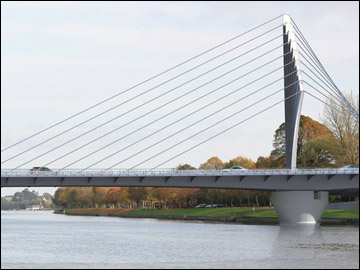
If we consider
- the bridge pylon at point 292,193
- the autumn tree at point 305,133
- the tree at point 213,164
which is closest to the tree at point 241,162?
the tree at point 213,164

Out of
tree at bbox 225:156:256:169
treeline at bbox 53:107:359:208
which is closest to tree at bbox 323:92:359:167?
treeline at bbox 53:107:359:208

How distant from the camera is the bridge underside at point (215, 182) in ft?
254

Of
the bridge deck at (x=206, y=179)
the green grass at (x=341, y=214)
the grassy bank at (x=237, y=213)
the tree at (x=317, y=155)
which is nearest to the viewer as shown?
the bridge deck at (x=206, y=179)

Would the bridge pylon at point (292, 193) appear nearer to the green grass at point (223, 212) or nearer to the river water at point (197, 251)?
the river water at point (197, 251)

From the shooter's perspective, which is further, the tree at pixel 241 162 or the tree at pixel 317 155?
the tree at pixel 241 162

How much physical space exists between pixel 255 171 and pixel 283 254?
2973 cm

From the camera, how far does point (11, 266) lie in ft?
A: 152

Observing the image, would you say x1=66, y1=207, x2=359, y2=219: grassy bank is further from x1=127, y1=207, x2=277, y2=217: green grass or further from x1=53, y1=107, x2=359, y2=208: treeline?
x1=53, y1=107, x2=359, y2=208: treeline

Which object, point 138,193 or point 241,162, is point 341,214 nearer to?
point 241,162

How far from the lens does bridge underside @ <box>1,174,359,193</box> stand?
3051 inches

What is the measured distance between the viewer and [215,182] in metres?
81.6

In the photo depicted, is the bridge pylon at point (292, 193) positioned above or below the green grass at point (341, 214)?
above

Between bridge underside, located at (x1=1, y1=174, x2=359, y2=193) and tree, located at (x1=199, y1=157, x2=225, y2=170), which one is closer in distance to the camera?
bridge underside, located at (x1=1, y1=174, x2=359, y2=193)

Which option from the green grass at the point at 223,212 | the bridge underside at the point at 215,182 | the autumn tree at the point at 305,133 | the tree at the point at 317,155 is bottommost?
the green grass at the point at 223,212
